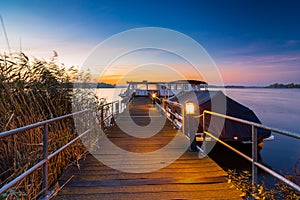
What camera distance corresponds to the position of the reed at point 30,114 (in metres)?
2.37

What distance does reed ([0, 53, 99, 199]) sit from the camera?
237cm

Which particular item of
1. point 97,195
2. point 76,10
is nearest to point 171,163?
point 97,195

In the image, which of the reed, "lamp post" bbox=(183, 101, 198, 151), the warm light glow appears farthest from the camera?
the warm light glow

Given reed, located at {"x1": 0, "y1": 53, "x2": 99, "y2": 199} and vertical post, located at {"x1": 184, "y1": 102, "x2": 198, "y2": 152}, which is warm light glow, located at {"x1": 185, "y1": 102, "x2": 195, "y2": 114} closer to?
vertical post, located at {"x1": 184, "y1": 102, "x2": 198, "y2": 152}

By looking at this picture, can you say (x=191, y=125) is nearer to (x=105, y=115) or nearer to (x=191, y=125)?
(x=191, y=125)

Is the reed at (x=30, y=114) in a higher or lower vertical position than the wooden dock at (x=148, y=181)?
higher

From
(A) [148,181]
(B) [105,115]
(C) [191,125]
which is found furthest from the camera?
(B) [105,115]

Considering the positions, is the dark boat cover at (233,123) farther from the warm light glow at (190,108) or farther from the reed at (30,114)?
the reed at (30,114)

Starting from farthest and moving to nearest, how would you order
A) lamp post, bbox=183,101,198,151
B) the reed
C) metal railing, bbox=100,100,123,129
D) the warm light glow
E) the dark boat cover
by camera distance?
1. the dark boat cover
2. metal railing, bbox=100,100,123,129
3. the warm light glow
4. lamp post, bbox=183,101,198,151
5. the reed

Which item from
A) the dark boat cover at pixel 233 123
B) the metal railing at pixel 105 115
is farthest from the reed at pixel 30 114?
the dark boat cover at pixel 233 123

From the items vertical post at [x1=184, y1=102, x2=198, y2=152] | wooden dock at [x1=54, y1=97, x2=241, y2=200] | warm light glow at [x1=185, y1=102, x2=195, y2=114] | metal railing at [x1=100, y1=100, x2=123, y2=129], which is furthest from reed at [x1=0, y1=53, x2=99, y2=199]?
warm light glow at [x1=185, y1=102, x2=195, y2=114]

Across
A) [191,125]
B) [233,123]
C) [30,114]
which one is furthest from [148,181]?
[233,123]

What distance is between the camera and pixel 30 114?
2973 millimetres

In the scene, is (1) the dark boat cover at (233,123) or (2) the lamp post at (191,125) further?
(1) the dark boat cover at (233,123)
